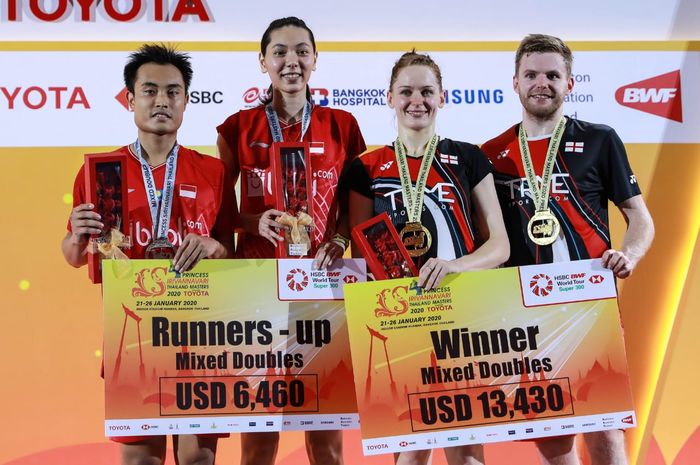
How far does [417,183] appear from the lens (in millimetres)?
2936

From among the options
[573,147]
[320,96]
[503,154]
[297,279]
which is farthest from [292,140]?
[320,96]

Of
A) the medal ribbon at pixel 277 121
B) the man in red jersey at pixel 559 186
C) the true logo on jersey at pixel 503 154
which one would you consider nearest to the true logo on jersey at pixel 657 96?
the man in red jersey at pixel 559 186

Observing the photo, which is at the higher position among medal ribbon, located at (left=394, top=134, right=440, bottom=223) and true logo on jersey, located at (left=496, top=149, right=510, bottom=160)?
true logo on jersey, located at (left=496, top=149, right=510, bottom=160)

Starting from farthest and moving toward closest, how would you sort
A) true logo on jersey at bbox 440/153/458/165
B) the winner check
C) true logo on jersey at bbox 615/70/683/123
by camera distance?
true logo on jersey at bbox 615/70/683/123 → true logo on jersey at bbox 440/153/458/165 → the winner check

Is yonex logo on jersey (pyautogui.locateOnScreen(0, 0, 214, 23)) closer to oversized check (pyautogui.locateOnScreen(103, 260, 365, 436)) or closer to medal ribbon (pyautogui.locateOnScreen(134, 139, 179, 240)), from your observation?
medal ribbon (pyautogui.locateOnScreen(134, 139, 179, 240))

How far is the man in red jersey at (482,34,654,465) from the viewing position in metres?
3.00

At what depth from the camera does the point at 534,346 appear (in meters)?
2.88

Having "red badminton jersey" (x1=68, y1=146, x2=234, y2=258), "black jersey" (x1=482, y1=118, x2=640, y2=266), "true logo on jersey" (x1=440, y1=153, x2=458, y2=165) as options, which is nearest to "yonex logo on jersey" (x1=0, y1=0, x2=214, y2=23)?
"red badminton jersey" (x1=68, y1=146, x2=234, y2=258)

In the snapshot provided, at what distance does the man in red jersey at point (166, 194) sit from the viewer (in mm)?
2916

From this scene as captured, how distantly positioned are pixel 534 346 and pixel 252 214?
3.70 feet

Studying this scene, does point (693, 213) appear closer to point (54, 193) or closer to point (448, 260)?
point (448, 260)

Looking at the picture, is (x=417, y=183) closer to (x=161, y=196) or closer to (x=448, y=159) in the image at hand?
(x=448, y=159)

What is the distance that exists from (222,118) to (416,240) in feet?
5.78

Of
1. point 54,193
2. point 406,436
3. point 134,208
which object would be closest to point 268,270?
point 134,208
